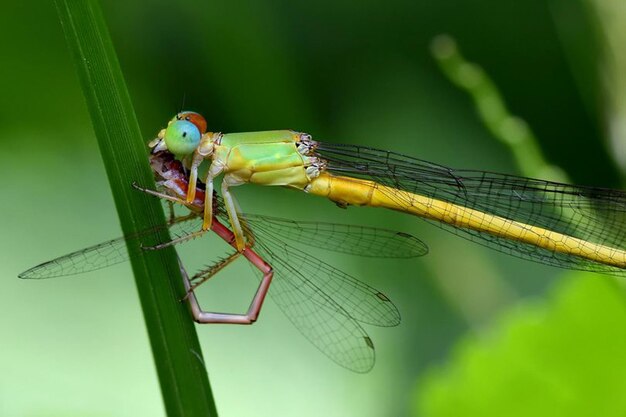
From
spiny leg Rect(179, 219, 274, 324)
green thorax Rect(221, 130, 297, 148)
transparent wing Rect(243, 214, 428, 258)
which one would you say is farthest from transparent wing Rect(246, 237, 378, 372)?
green thorax Rect(221, 130, 297, 148)

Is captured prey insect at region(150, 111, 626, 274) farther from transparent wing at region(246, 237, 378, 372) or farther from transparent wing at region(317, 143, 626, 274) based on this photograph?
transparent wing at region(246, 237, 378, 372)

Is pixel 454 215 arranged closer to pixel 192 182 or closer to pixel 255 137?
pixel 255 137

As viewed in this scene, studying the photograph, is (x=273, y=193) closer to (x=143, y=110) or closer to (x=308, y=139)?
(x=143, y=110)

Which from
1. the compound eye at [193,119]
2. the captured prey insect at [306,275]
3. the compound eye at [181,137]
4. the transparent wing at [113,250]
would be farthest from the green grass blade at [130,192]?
the compound eye at [193,119]

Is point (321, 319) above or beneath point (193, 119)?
beneath

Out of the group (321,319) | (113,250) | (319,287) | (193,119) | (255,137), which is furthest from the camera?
(319,287)

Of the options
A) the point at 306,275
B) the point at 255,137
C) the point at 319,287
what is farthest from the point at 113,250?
the point at 319,287

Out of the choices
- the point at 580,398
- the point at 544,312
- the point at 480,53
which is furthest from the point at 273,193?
the point at 580,398

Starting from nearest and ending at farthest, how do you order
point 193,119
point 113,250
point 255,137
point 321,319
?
1. point 113,250
2. point 193,119
3. point 255,137
4. point 321,319
